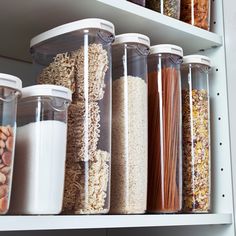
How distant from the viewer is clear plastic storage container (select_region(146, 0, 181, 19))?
953 mm

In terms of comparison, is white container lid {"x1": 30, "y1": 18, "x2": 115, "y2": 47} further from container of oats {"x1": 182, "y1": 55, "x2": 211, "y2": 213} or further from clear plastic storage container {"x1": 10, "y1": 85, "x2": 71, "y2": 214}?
container of oats {"x1": 182, "y1": 55, "x2": 211, "y2": 213}

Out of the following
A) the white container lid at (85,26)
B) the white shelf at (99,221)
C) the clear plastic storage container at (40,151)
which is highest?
the white container lid at (85,26)

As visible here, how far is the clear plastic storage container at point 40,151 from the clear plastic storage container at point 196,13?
16.4 inches

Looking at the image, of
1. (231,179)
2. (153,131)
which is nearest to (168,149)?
(153,131)

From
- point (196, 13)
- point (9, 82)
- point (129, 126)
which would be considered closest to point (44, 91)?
point (9, 82)

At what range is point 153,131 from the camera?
0.88 meters

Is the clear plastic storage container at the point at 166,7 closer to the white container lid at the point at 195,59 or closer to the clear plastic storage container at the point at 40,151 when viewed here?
the white container lid at the point at 195,59

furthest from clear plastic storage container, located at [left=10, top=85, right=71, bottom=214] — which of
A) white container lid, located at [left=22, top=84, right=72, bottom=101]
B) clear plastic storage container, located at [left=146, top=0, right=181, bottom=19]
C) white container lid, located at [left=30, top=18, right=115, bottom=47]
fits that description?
clear plastic storage container, located at [left=146, top=0, right=181, bottom=19]

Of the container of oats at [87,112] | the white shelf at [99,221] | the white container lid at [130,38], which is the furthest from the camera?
the white container lid at [130,38]

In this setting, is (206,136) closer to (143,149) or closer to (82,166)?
(143,149)

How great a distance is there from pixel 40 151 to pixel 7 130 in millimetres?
61

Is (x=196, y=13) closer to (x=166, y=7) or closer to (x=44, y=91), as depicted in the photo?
(x=166, y=7)

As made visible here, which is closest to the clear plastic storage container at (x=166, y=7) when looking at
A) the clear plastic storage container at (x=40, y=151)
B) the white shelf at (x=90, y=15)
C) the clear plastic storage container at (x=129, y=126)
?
the white shelf at (x=90, y=15)

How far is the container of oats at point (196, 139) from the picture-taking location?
0.92 meters
